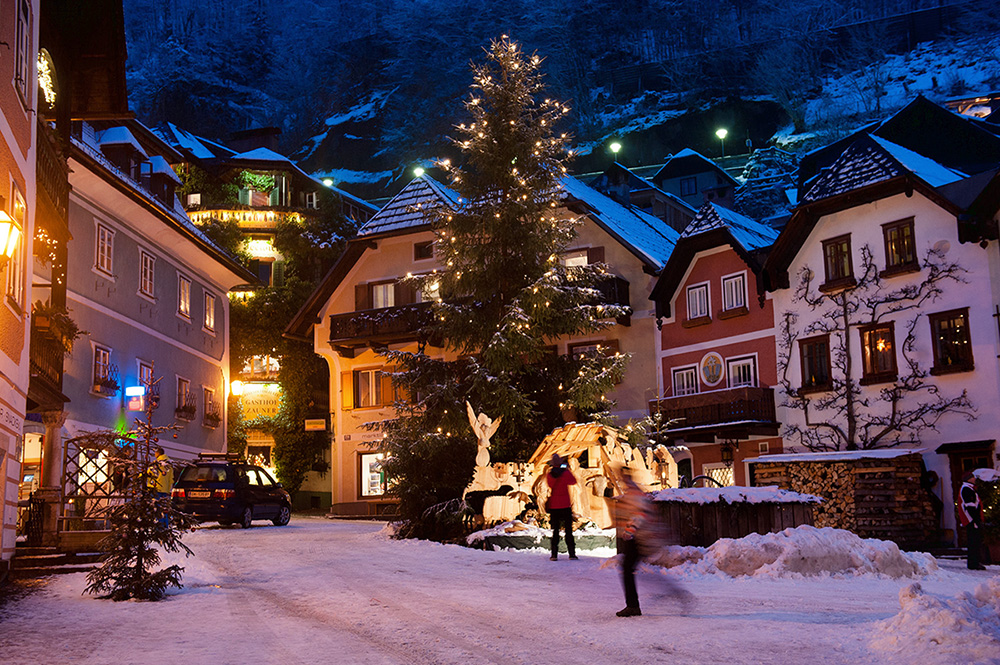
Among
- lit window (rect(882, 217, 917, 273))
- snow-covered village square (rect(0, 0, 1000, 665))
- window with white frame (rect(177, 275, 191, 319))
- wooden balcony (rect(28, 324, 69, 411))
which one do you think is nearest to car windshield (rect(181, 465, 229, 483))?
snow-covered village square (rect(0, 0, 1000, 665))

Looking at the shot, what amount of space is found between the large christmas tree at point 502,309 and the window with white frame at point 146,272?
33.8 ft

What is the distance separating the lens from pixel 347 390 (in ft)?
135

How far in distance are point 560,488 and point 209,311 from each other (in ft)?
78.1

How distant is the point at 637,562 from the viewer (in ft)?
36.0

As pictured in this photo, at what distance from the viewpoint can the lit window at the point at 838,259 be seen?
30.9 meters

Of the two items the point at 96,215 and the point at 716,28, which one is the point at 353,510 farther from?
the point at 716,28

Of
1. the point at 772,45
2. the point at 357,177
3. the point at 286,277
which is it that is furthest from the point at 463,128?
the point at 772,45

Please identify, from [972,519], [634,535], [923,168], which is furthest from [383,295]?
[634,535]

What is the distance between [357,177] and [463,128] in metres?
93.0

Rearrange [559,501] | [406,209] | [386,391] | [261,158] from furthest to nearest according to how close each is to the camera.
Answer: [261,158], [386,391], [406,209], [559,501]

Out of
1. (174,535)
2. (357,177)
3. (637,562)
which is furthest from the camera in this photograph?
(357,177)

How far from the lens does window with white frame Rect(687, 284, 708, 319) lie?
34.8 meters

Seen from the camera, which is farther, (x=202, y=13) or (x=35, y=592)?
(x=202, y=13)

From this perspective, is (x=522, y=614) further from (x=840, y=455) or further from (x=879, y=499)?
(x=840, y=455)
